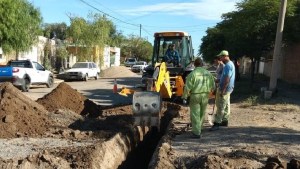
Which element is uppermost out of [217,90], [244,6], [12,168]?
[244,6]

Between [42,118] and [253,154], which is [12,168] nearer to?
[253,154]

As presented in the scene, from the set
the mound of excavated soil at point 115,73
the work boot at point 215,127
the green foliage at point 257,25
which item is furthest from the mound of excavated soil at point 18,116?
the mound of excavated soil at point 115,73

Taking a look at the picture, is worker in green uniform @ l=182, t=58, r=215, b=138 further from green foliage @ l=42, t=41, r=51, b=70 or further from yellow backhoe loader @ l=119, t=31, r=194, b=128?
green foliage @ l=42, t=41, r=51, b=70

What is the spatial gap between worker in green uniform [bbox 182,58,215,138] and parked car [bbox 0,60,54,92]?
14.6m

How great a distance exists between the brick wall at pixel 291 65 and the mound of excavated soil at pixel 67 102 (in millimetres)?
15140

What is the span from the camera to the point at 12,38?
27.9m

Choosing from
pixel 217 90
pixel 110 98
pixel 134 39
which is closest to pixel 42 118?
pixel 217 90

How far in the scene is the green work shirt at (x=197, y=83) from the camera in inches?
394

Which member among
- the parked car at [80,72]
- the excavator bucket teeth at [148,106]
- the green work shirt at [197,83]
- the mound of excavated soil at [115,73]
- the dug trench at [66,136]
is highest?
the green work shirt at [197,83]

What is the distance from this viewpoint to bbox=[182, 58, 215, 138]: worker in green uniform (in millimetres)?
10008

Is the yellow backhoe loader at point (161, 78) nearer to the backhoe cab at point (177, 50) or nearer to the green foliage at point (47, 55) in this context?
the backhoe cab at point (177, 50)

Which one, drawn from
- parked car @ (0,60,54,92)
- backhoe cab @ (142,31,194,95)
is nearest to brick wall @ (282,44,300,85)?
backhoe cab @ (142,31,194,95)

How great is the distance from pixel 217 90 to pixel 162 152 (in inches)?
138

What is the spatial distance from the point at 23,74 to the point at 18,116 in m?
12.2
